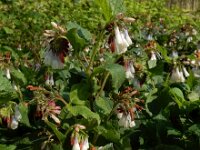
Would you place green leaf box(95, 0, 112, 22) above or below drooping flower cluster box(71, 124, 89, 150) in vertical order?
above

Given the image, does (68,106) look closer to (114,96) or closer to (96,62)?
(114,96)

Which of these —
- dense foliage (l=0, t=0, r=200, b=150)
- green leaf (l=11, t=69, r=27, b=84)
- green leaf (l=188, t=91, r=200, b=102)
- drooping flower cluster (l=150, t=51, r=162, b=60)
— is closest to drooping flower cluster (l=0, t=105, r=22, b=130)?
dense foliage (l=0, t=0, r=200, b=150)

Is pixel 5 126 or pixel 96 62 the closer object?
pixel 5 126

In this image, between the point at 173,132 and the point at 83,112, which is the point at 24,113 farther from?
the point at 173,132

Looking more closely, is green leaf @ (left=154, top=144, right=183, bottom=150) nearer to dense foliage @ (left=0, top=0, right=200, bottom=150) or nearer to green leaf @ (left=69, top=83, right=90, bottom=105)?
dense foliage @ (left=0, top=0, right=200, bottom=150)

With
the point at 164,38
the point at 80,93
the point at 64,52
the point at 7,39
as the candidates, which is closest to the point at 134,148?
the point at 80,93

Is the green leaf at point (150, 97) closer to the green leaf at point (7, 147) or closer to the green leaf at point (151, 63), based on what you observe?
the green leaf at point (151, 63)
